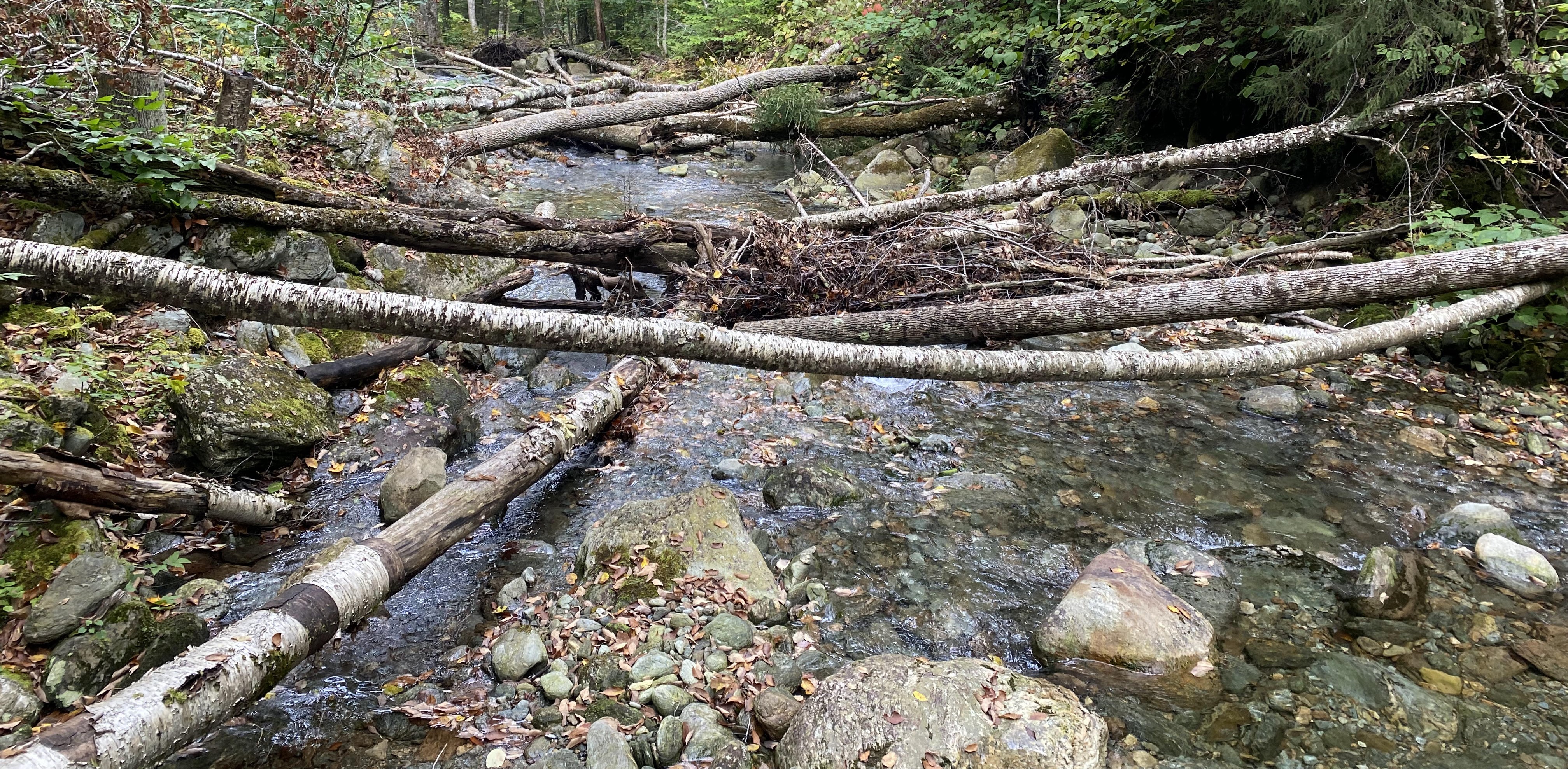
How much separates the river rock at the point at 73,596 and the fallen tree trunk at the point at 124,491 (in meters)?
0.36

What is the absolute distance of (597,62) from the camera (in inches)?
966

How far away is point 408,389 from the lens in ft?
Result: 19.7

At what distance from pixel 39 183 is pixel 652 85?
13.7 meters

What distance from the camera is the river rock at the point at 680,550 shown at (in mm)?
4035

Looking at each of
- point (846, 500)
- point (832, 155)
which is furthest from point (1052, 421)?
point (832, 155)

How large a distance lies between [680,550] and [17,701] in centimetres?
282

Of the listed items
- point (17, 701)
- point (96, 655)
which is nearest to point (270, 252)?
point (96, 655)

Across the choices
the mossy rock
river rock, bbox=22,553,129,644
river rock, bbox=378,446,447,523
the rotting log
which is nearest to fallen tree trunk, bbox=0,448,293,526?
the mossy rock

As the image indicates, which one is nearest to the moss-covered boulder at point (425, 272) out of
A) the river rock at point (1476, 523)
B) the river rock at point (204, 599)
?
the river rock at point (204, 599)

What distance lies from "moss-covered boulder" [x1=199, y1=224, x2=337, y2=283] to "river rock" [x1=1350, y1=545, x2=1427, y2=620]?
26.6 ft

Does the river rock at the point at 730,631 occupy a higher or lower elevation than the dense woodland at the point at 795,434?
lower

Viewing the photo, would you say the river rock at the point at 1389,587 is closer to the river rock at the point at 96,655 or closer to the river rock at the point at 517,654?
the river rock at the point at 517,654

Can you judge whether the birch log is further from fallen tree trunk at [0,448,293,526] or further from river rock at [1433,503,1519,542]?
river rock at [1433,503,1519,542]

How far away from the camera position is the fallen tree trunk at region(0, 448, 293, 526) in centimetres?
339
